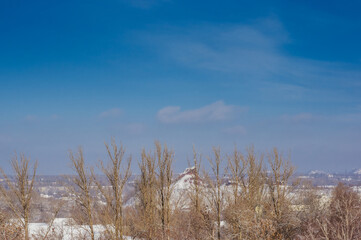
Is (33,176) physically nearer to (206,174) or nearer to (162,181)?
(162,181)

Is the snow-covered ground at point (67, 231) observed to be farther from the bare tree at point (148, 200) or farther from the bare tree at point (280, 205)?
the bare tree at point (280, 205)

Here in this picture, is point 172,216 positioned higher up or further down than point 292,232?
higher up

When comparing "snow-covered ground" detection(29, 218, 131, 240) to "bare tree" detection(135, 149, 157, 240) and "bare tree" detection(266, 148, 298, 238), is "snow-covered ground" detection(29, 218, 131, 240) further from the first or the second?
"bare tree" detection(266, 148, 298, 238)

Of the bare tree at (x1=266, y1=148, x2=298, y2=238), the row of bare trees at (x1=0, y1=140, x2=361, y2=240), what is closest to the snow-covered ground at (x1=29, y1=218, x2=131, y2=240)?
the row of bare trees at (x1=0, y1=140, x2=361, y2=240)

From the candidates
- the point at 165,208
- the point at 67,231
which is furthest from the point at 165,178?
the point at 67,231

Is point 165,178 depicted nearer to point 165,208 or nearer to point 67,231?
point 165,208

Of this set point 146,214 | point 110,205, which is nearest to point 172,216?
point 146,214

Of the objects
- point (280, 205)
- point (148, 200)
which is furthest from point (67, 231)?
point (280, 205)

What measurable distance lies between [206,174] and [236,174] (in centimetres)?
267

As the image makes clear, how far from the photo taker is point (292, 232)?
83.6 ft

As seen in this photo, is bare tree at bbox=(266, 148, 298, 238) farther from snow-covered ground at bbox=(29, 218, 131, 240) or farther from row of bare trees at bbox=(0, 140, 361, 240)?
snow-covered ground at bbox=(29, 218, 131, 240)

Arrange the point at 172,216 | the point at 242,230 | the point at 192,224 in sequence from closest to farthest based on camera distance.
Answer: the point at 242,230 → the point at 172,216 → the point at 192,224

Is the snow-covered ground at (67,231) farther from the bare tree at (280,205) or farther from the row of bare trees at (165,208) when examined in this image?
the bare tree at (280,205)

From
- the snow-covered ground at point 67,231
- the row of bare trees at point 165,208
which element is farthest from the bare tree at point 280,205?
the snow-covered ground at point 67,231
